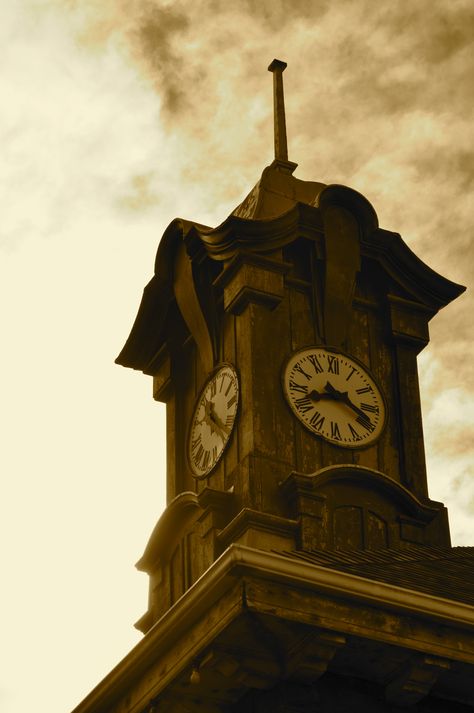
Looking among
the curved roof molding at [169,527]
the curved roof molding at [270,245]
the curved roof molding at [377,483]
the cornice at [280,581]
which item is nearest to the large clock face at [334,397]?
the curved roof molding at [377,483]

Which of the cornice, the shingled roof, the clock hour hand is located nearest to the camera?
the cornice

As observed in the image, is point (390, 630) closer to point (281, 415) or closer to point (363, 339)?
point (281, 415)

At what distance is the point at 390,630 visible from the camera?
9805mm

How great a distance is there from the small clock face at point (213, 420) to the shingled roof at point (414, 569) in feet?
11.7

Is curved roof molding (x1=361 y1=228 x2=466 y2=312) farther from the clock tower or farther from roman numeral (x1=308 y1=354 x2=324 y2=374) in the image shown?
roman numeral (x1=308 y1=354 x2=324 y2=374)

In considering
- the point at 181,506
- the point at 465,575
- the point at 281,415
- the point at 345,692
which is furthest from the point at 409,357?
the point at 345,692

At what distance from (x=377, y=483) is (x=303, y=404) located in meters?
1.19

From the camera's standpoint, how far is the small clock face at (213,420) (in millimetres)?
16188

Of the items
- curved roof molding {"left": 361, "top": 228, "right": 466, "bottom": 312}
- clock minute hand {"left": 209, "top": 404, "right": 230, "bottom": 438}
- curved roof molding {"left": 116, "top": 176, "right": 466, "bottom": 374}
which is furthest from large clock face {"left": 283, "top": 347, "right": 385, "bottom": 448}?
curved roof molding {"left": 361, "top": 228, "right": 466, "bottom": 312}

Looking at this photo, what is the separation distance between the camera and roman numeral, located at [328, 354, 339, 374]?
16.5 m

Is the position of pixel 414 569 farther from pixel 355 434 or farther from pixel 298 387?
pixel 298 387

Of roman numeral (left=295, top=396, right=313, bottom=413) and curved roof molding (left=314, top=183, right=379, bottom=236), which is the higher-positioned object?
curved roof molding (left=314, top=183, right=379, bottom=236)

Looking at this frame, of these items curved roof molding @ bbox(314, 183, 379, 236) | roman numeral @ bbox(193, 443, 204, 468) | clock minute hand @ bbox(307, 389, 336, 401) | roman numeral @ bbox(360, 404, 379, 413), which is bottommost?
roman numeral @ bbox(193, 443, 204, 468)

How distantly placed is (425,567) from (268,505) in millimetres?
3515
